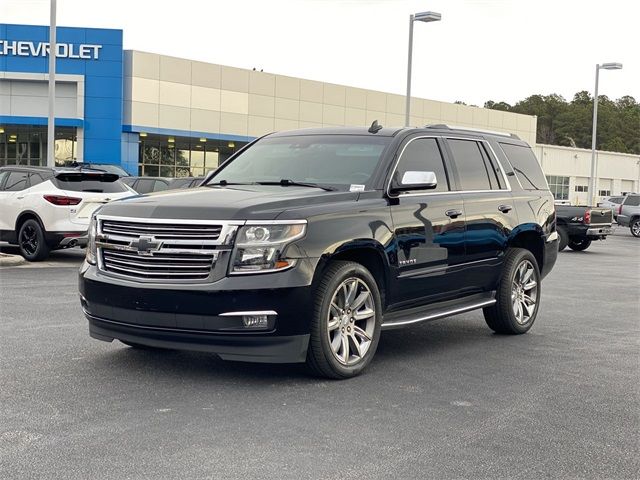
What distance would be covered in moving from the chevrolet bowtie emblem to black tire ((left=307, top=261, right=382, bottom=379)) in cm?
116

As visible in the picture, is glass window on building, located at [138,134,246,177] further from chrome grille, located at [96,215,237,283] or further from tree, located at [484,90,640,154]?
tree, located at [484,90,640,154]

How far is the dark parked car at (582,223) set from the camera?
21953 millimetres

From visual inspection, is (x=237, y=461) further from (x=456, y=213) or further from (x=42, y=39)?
(x=42, y=39)

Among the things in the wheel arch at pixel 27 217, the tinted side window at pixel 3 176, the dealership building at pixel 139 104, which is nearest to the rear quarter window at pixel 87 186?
the wheel arch at pixel 27 217

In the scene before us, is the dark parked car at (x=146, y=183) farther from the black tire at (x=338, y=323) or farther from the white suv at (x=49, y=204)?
the black tire at (x=338, y=323)


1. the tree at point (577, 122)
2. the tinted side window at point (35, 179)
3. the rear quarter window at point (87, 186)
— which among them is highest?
the tree at point (577, 122)

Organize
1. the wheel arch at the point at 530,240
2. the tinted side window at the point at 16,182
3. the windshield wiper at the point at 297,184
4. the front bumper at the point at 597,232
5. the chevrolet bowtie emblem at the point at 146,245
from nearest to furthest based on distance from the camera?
1. the chevrolet bowtie emblem at the point at 146,245
2. the windshield wiper at the point at 297,184
3. the wheel arch at the point at 530,240
4. the tinted side window at the point at 16,182
5. the front bumper at the point at 597,232

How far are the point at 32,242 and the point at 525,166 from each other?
9.02 metres

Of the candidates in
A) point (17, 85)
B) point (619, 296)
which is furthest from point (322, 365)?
point (17, 85)

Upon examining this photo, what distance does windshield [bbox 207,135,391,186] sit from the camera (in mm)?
6957

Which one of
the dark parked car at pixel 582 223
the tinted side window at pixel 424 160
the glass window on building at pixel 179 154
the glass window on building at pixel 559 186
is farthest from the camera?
the glass window on building at pixel 559 186

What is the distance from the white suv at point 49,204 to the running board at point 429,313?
8.15 m

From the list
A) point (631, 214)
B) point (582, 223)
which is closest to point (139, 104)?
point (631, 214)

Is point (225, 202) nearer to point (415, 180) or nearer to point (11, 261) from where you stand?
point (415, 180)
